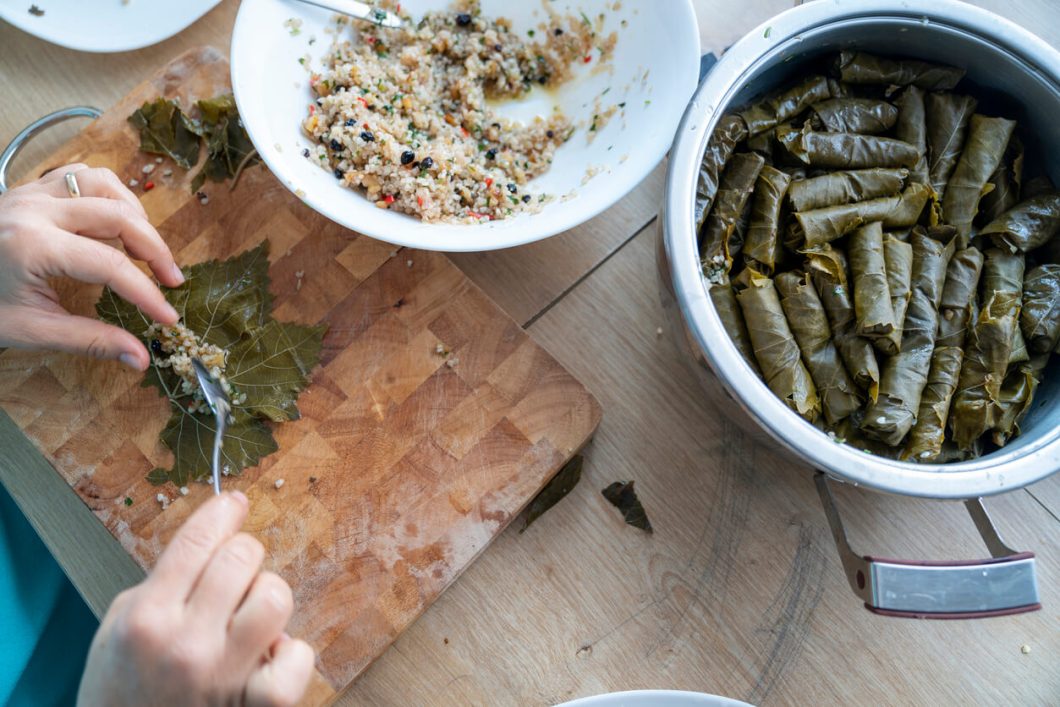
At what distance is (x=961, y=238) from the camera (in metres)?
1.40

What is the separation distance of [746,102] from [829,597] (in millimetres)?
952

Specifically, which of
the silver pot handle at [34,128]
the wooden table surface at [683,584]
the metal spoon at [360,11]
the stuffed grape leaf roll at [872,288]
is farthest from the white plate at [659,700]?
the silver pot handle at [34,128]

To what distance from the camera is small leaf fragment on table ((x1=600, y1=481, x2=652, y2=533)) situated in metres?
1.50

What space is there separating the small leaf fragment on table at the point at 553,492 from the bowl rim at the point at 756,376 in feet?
1.47

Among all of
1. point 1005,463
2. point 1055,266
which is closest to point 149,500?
point 1005,463

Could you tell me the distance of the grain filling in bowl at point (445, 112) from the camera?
1.40 metres

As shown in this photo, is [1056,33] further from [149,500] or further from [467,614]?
[149,500]

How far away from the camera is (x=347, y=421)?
1.43 metres

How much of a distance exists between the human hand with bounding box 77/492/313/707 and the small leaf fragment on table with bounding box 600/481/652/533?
0.67 m

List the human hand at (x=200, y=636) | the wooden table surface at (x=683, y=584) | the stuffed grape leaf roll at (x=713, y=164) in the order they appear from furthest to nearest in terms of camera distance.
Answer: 1. the wooden table surface at (x=683, y=584)
2. the stuffed grape leaf roll at (x=713, y=164)
3. the human hand at (x=200, y=636)

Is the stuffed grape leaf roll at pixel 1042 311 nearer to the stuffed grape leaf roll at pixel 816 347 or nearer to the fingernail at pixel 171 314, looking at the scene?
the stuffed grape leaf roll at pixel 816 347

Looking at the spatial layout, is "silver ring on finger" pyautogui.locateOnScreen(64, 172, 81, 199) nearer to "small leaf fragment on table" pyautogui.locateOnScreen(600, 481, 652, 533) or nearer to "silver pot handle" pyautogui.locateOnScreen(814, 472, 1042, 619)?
"small leaf fragment on table" pyautogui.locateOnScreen(600, 481, 652, 533)

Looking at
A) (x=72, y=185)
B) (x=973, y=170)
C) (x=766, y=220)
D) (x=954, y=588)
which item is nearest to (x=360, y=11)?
(x=72, y=185)

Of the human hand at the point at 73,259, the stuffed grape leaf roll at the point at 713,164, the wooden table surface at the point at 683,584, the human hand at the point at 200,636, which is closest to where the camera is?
the human hand at the point at 200,636
